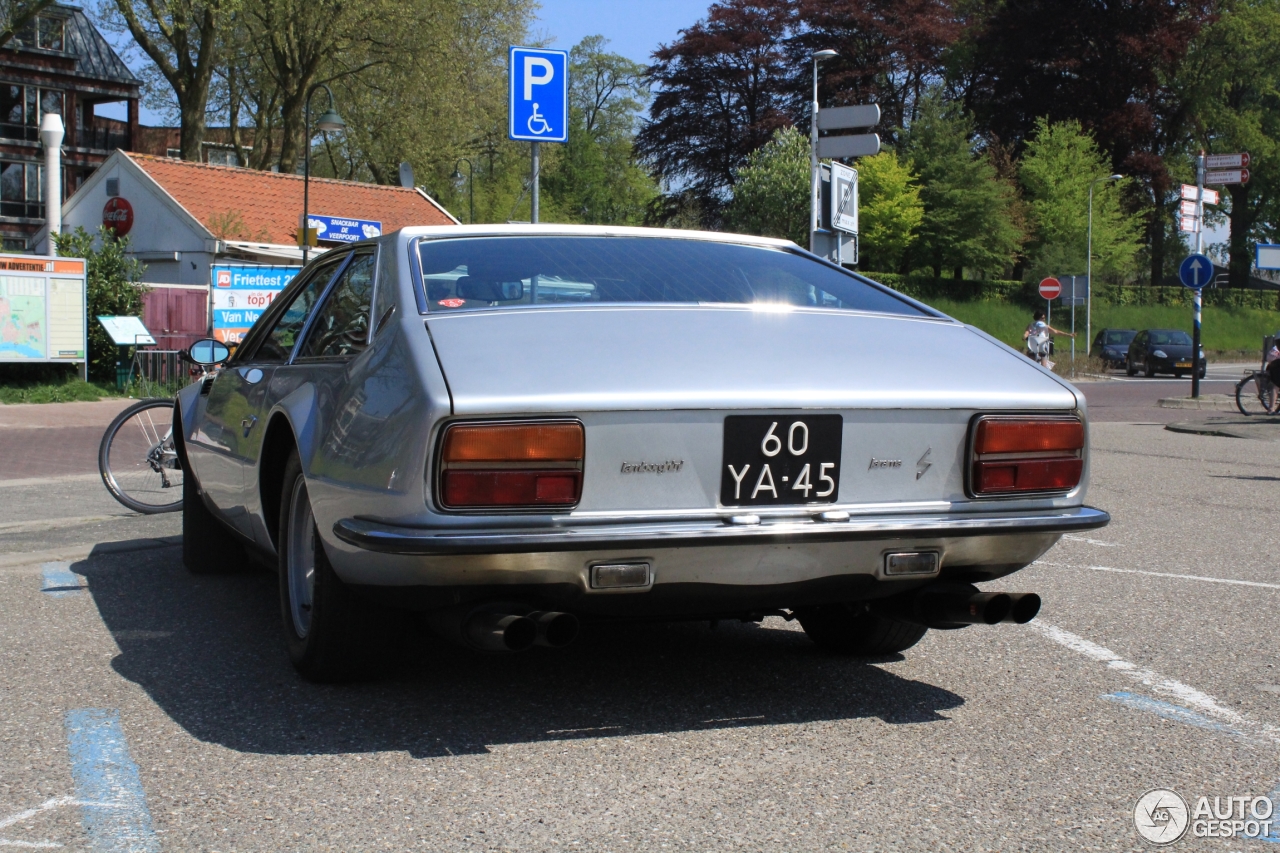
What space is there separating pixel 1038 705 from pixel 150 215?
3191 centimetres

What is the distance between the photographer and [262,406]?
4.69 metres

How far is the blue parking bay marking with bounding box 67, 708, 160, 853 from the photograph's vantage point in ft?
9.61

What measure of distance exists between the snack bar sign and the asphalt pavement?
17950 millimetres

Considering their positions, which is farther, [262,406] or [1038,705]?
[262,406]

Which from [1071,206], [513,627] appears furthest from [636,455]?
[1071,206]

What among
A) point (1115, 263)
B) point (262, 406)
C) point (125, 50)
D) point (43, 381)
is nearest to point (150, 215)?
point (125, 50)

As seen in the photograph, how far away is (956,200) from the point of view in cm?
5341

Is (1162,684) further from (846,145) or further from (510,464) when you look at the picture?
(846,145)

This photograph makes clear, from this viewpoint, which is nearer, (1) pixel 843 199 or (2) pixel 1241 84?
(1) pixel 843 199

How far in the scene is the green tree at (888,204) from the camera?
53.1m

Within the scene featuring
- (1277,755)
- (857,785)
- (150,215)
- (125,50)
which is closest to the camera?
(857,785)

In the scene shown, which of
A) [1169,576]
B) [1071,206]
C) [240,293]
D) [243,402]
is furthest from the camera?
[1071,206]

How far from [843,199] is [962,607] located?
31.7 ft

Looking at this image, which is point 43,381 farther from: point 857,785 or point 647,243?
point 857,785
